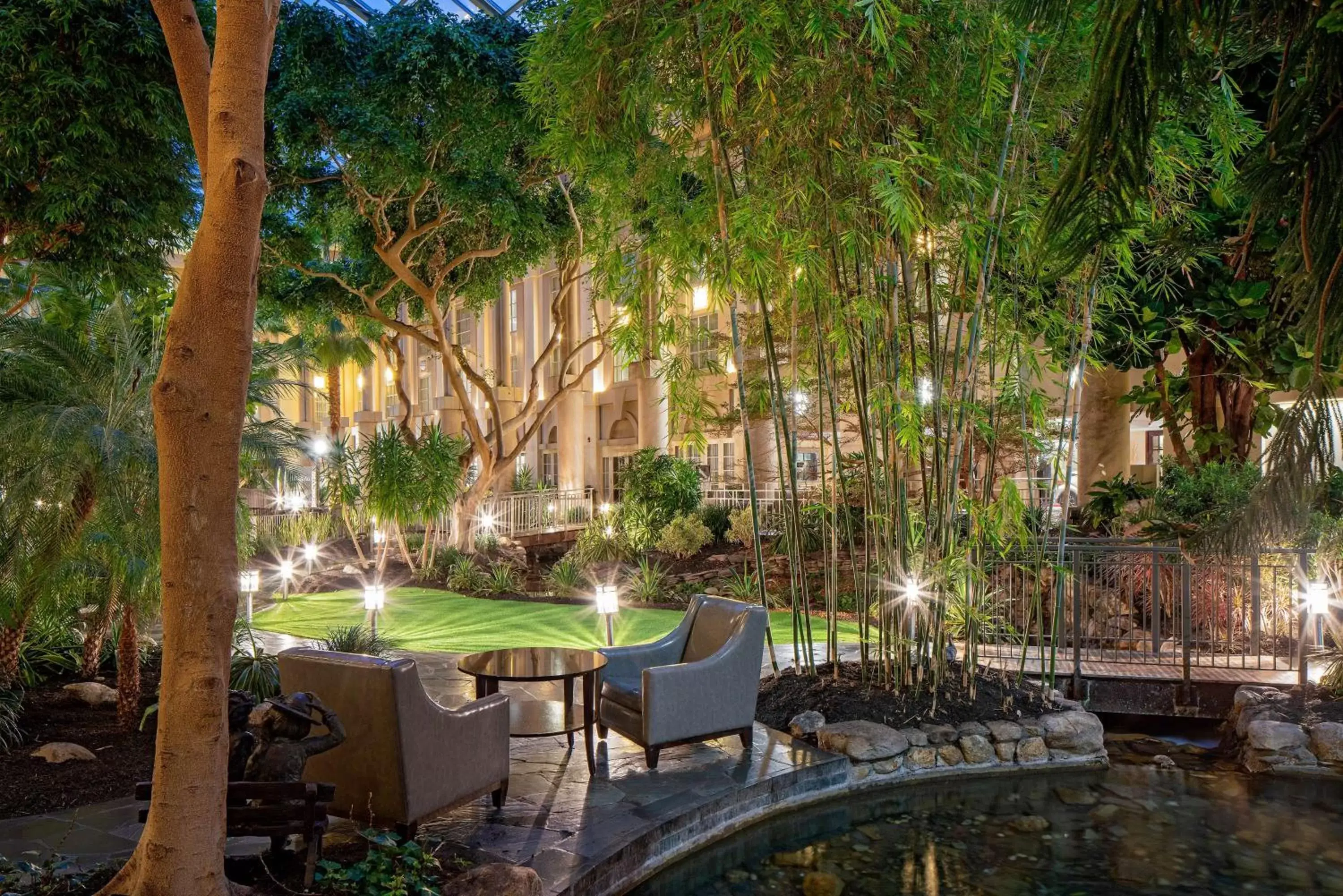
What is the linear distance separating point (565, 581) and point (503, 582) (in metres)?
0.90

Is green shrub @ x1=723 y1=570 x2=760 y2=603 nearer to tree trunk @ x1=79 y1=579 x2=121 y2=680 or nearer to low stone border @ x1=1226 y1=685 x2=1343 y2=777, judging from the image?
low stone border @ x1=1226 y1=685 x2=1343 y2=777

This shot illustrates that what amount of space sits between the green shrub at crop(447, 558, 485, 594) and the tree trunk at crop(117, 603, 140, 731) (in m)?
7.64

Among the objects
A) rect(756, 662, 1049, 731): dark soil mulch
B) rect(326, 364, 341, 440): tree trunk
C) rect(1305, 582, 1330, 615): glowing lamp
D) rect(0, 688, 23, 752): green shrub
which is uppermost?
rect(326, 364, 341, 440): tree trunk

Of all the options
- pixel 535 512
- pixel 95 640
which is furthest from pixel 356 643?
pixel 535 512

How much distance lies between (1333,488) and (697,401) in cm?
580

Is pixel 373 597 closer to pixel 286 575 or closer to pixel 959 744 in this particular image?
pixel 286 575

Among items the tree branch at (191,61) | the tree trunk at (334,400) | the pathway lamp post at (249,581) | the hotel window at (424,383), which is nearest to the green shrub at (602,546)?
the pathway lamp post at (249,581)

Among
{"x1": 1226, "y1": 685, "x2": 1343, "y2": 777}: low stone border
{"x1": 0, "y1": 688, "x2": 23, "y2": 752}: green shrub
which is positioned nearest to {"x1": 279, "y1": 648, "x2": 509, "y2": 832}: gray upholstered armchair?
{"x1": 0, "y1": 688, "x2": 23, "y2": 752}: green shrub

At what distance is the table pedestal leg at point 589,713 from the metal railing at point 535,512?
11.4m

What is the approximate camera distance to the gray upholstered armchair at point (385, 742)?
3725mm

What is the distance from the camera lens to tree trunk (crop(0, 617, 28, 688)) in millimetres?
5590

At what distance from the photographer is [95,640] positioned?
6.29m

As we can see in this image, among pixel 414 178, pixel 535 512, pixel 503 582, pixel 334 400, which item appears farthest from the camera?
pixel 334 400

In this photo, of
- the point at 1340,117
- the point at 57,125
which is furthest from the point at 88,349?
the point at 1340,117
